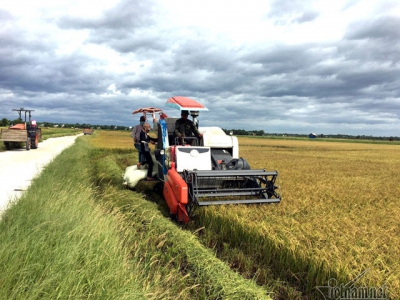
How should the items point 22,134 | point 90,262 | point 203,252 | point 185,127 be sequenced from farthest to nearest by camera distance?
point 22,134 → point 185,127 → point 203,252 → point 90,262

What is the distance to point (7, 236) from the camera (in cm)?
339

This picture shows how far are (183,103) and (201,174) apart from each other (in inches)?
93.7

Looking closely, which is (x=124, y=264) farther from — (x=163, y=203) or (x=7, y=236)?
(x=163, y=203)

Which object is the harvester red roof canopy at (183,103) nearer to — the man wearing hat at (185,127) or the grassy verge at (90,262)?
the man wearing hat at (185,127)

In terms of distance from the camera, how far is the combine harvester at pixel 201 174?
19.6 ft

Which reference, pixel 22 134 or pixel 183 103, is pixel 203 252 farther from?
pixel 22 134

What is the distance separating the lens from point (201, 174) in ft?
19.9

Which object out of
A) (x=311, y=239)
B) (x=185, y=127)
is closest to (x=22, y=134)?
(x=185, y=127)

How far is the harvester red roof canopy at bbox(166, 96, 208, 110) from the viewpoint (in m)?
7.45

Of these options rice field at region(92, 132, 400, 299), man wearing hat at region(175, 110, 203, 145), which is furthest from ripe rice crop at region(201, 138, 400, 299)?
man wearing hat at region(175, 110, 203, 145)

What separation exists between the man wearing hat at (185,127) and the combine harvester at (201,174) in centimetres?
18

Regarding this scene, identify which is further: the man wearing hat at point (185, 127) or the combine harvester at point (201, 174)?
the man wearing hat at point (185, 127)

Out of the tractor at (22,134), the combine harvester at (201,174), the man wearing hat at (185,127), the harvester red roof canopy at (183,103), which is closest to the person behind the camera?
the combine harvester at (201,174)

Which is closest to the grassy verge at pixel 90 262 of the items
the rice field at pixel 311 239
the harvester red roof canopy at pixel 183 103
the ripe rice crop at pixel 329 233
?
the rice field at pixel 311 239
